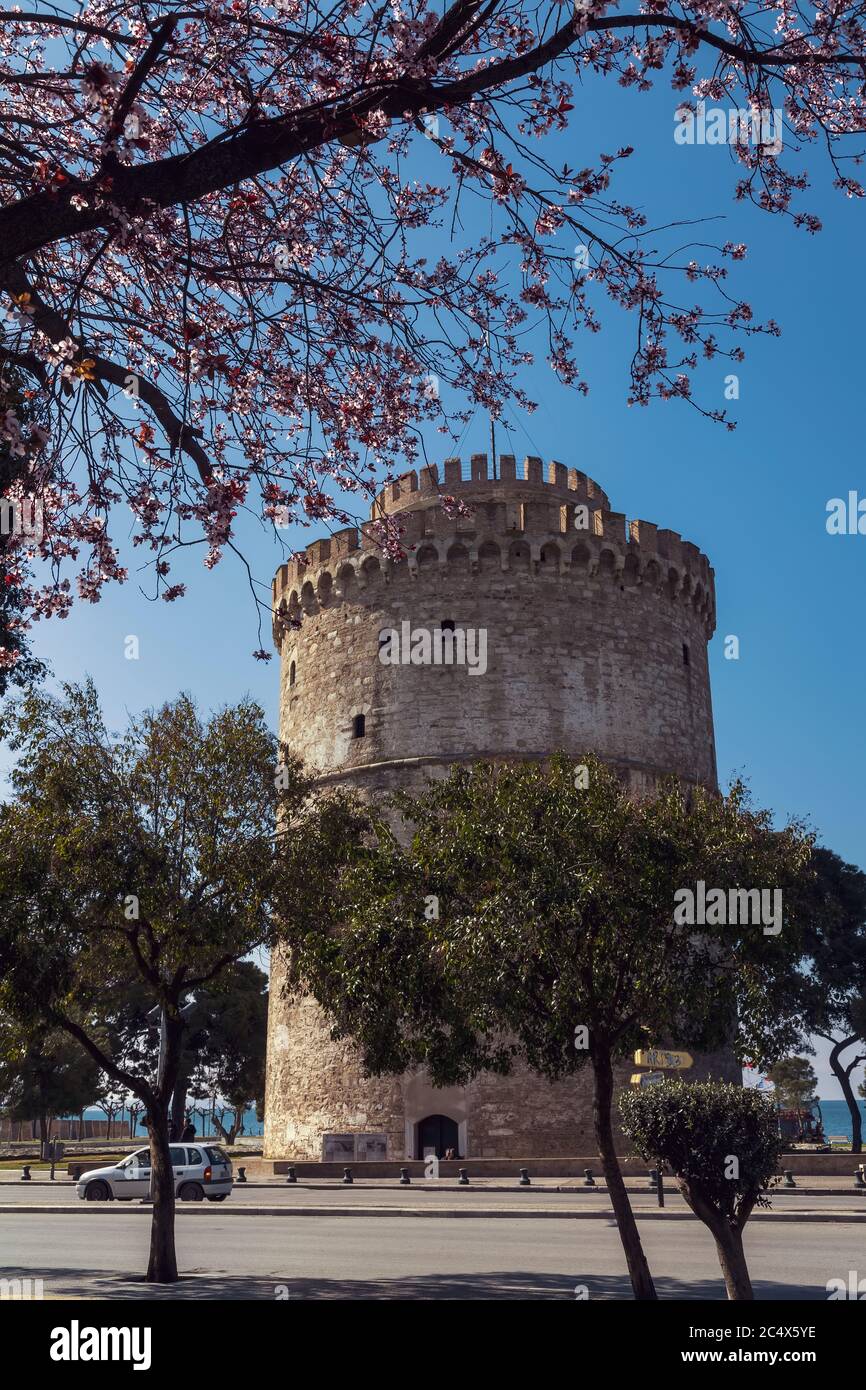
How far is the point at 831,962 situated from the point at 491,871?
1369 inches

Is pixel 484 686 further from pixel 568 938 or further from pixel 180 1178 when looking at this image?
pixel 568 938

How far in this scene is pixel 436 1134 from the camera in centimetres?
2912

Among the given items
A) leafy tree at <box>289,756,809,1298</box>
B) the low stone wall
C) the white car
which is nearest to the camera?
leafy tree at <box>289,756,809,1298</box>

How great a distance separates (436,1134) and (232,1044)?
74.5ft

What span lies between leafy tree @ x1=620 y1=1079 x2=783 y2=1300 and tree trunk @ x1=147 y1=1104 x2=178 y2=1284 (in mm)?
6497

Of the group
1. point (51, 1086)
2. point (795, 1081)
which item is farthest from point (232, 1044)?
point (795, 1081)

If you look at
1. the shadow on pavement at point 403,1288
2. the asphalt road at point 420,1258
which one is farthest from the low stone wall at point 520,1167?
the shadow on pavement at point 403,1288

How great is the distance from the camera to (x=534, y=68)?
591 cm

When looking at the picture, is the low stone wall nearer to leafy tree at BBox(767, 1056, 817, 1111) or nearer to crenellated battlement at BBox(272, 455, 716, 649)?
crenellated battlement at BBox(272, 455, 716, 649)

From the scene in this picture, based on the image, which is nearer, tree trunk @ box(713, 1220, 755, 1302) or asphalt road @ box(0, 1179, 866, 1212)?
tree trunk @ box(713, 1220, 755, 1302)

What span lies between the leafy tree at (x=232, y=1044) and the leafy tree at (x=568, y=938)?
3698cm

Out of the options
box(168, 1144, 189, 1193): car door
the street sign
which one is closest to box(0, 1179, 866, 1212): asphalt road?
box(168, 1144, 189, 1193): car door

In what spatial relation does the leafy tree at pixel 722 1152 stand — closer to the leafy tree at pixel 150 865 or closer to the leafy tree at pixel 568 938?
the leafy tree at pixel 568 938

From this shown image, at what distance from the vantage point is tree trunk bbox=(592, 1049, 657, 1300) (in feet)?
33.9
